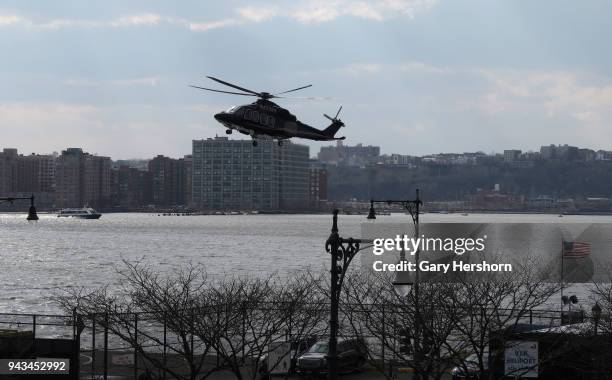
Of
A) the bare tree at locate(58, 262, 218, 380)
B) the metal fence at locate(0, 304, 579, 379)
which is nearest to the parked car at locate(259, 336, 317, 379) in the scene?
the metal fence at locate(0, 304, 579, 379)

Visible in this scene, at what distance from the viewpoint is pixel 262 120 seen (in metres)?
49.8

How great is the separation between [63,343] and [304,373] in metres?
9.59

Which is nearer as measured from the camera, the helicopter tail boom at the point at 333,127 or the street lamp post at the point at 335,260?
the street lamp post at the point at 335,260

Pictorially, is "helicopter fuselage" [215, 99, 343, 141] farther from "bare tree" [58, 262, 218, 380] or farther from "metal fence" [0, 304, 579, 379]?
"metal fence" [0, 304, 579, 379]

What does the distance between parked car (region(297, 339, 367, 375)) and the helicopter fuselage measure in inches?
518

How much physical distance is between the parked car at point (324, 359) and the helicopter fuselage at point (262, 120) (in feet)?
43.1

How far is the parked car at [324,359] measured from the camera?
3869cm

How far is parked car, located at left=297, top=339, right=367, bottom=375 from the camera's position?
3869 cm

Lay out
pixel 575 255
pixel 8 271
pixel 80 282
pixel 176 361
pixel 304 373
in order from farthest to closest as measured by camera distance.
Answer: pixel 8 271 < pixel 80 282 < pixel 575 255 < pixel 176 361 < pixel 304 373

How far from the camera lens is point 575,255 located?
2291 inches

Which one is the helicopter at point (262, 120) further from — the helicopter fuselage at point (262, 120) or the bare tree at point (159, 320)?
the bare tree at point (159, 320)

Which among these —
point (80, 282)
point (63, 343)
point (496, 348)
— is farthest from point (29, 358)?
point (80, 282)

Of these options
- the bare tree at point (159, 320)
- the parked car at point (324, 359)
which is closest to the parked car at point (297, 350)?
the parked car at point (324, 359)

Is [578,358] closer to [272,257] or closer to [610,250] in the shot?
[272,257]
